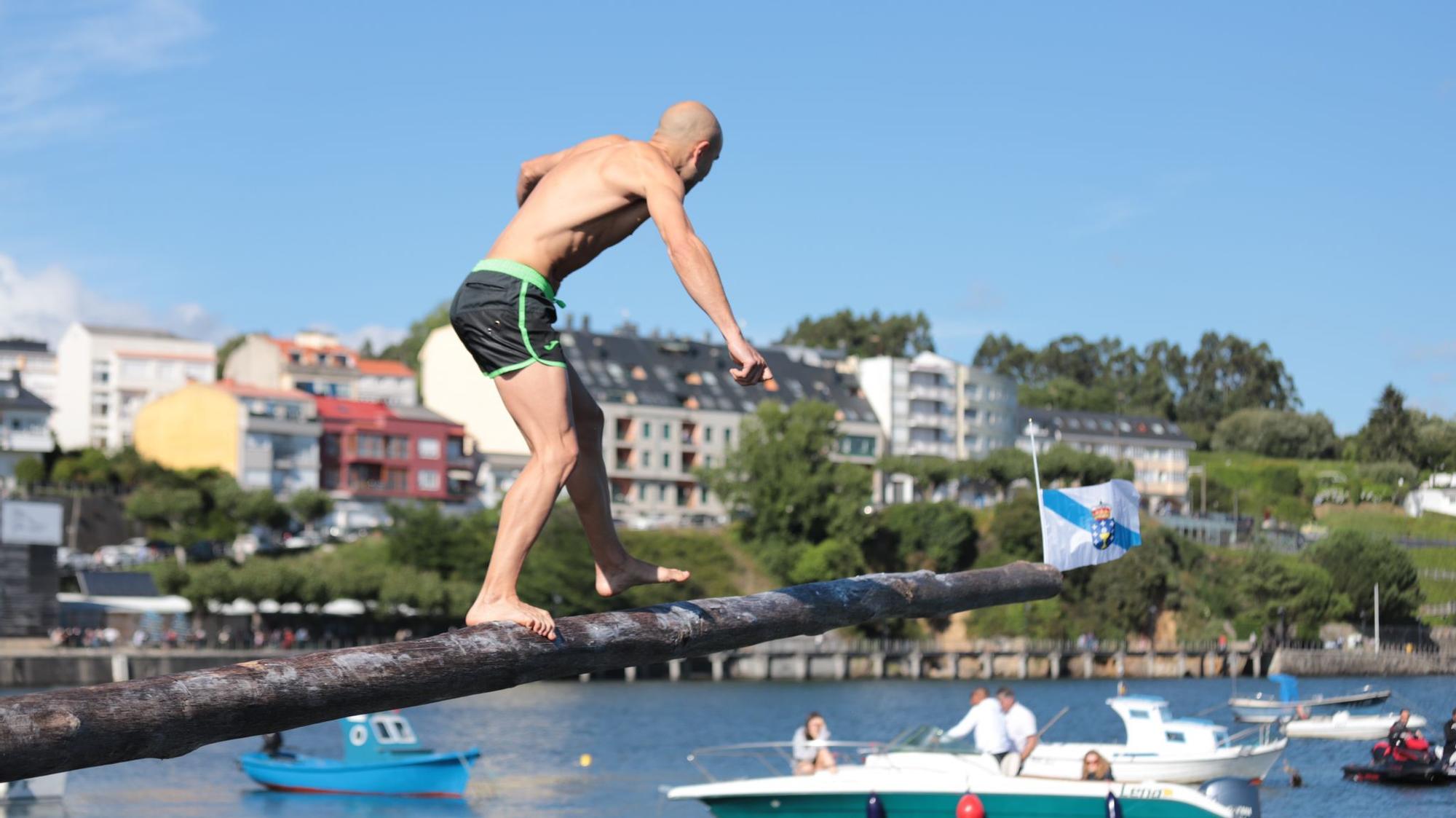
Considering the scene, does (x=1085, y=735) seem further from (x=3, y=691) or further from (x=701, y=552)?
(x=701, y=552)

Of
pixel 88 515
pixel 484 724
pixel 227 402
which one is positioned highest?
pixel 227 402

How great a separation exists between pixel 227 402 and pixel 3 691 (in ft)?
169

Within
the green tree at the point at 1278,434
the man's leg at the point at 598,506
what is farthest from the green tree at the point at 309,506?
the man's leg at the point at 598,506

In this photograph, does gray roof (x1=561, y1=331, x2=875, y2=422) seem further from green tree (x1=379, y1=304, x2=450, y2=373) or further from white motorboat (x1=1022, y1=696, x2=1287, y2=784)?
white motorboat (x1=1022, y1=696, x2=1287, y2=784)

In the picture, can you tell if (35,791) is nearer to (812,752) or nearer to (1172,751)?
(812,752)

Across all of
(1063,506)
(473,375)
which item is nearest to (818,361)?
(473,375)

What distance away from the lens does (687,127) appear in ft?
25.7

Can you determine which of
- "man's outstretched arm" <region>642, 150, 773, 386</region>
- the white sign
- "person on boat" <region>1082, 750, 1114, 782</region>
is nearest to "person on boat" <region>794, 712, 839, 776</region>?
"person on boat" <region>1082, 750, 1114, 782</region>

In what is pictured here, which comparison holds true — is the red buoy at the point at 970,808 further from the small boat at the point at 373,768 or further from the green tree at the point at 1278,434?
the green tree at the point at 1278,434

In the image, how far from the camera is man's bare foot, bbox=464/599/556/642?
7.38 meters

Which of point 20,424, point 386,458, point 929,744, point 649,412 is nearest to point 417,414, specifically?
point 386,458

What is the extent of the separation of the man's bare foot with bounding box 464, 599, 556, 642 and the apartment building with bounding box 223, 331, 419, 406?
124m

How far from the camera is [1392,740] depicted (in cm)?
3328

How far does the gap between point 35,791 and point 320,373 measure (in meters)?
100
